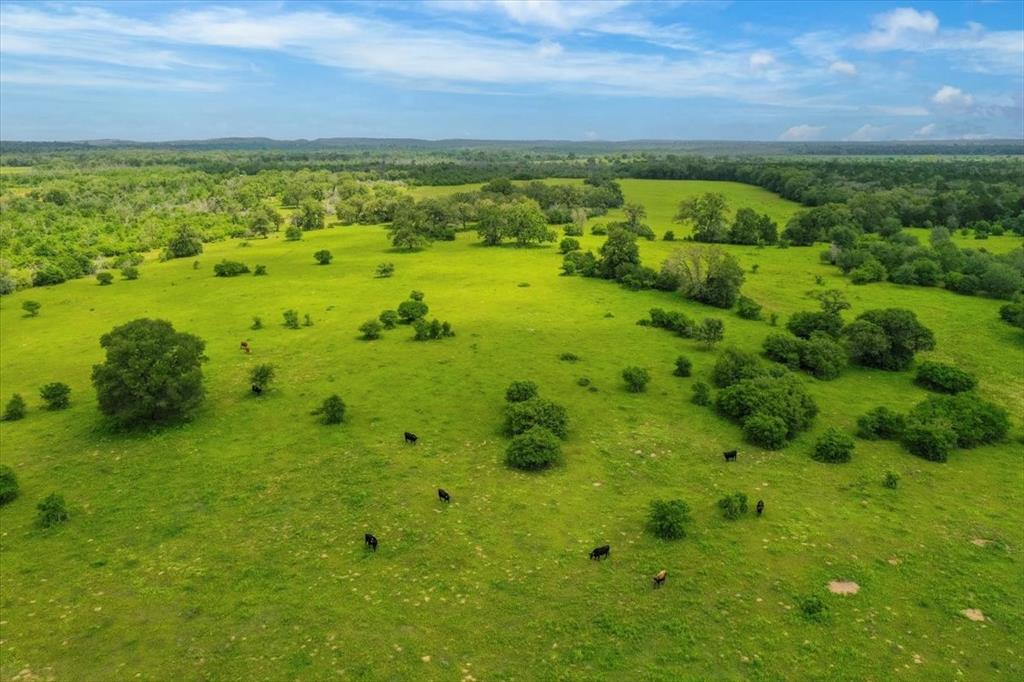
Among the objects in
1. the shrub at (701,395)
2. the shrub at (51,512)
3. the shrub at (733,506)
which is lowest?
the shrub at (51,512)

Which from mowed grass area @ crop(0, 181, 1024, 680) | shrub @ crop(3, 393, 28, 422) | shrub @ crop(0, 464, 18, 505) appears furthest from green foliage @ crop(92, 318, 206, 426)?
shrub @ crop(3, 393, 28, 422)

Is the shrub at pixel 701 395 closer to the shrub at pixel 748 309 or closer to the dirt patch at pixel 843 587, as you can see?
the dirt patch at pixel 843 587

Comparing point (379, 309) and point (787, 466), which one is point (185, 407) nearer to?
point (379, 309)

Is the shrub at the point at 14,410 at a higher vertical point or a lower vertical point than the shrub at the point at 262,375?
lower

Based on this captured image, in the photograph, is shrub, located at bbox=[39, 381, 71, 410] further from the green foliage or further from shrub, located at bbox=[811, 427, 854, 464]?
shrub, located at bbox=[811, 427, 854, 464]

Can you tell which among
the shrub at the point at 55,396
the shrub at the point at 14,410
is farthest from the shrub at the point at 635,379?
the shrub at the point at 14,410

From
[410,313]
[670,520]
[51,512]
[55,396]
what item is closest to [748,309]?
[410,313]
